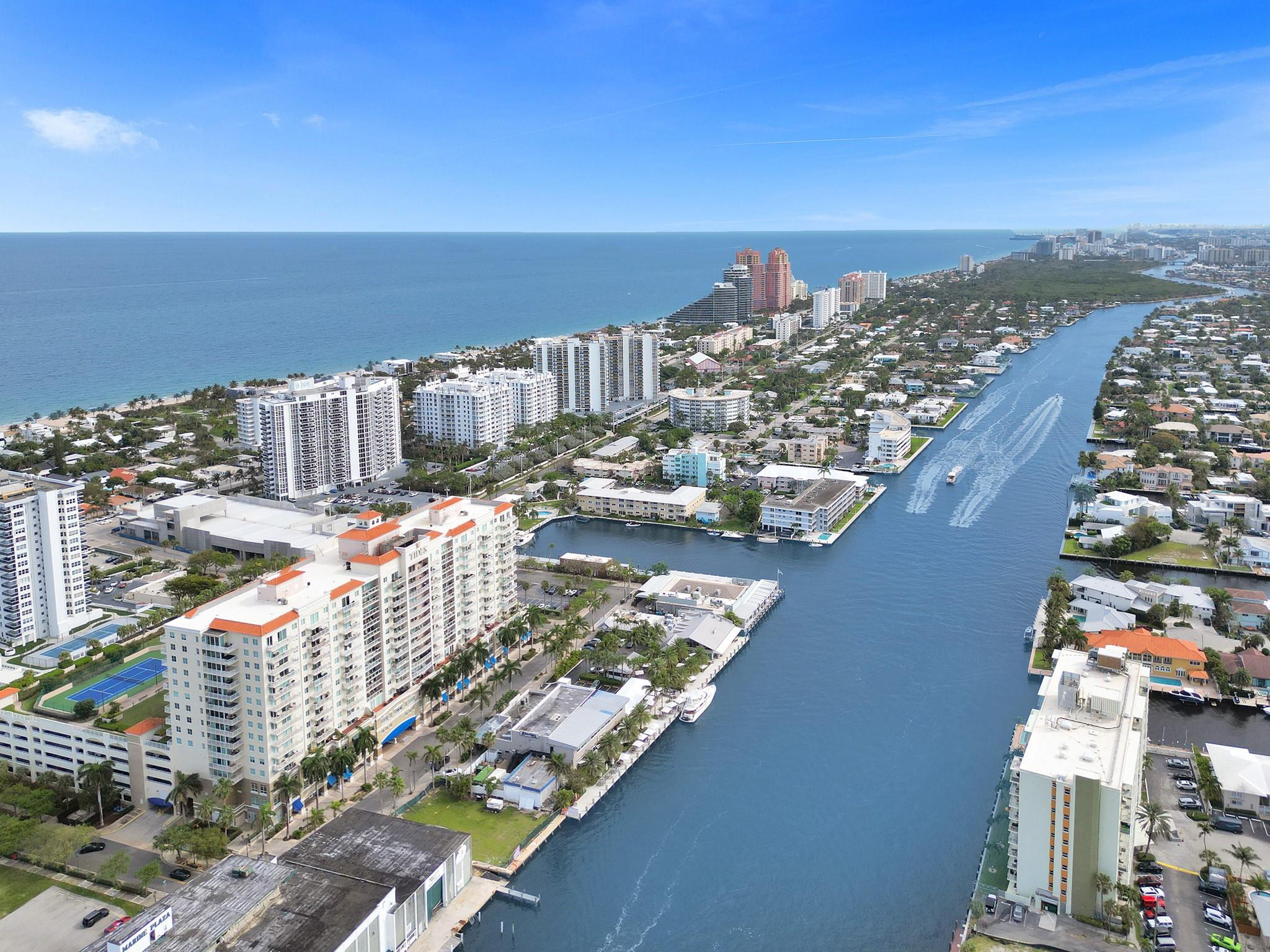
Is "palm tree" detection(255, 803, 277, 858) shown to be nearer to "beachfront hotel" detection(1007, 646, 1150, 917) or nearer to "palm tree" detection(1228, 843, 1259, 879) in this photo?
"beachfront hotel" detection(1007, 646, 1150, 917)

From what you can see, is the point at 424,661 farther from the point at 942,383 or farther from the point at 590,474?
the point at 942,383

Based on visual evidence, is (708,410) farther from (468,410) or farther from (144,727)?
(144,727)

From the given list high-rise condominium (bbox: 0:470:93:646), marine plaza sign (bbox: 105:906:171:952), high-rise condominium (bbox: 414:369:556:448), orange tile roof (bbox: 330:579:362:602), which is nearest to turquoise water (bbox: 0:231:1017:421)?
high-rise condominium (bbox: 414:369:556:448)

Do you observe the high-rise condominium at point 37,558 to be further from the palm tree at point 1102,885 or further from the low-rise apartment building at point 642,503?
the palm tree at point 1102,885

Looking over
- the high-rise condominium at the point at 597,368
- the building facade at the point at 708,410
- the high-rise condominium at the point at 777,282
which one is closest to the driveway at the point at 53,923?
the building facade at the point at 708,410

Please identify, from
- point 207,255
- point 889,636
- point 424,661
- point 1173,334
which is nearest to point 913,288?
point 1173,334
